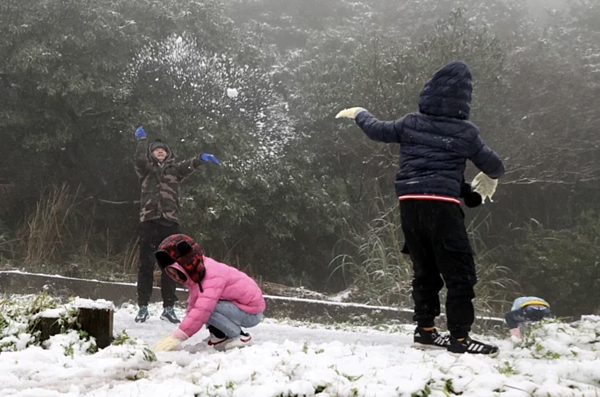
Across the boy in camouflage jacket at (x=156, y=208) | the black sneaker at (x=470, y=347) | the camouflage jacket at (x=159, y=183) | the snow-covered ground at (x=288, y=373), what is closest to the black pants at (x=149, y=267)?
the boy in camouflage jacket at (x=156, y=208)

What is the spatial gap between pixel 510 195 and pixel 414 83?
298 centimetres

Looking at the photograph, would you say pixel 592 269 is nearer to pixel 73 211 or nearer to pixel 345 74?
pixel 345 74

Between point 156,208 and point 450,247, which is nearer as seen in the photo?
point 450,247

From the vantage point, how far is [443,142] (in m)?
3.57

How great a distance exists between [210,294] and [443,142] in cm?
176

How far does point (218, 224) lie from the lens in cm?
946

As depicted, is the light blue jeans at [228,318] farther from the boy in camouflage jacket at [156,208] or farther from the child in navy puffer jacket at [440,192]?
the boy in camouflage jacket at [156,208]

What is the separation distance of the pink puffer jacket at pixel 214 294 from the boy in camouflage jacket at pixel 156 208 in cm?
159

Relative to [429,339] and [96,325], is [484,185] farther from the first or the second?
[96,325]

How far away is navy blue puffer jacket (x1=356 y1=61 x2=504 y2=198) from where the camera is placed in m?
3.57

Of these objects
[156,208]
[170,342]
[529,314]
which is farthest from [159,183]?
[529,314]

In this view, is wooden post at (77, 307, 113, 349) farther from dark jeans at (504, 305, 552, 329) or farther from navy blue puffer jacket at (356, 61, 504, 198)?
dark jeans at (504, 305, 552, 329)

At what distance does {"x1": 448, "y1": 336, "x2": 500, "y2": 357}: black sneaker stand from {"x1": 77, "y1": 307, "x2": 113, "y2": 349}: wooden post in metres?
2.05

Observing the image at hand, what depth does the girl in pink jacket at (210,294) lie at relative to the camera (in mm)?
3492
